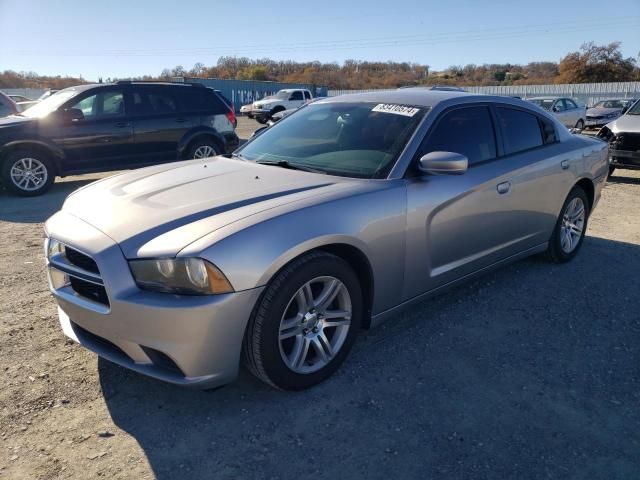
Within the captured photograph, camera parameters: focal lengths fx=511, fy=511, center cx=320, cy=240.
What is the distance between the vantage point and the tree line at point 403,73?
58.3 m

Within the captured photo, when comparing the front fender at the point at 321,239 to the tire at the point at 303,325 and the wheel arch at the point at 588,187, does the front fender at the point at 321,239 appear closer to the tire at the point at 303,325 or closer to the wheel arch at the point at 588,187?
the tire at the point at 303,325

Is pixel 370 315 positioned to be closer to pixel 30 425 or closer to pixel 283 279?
pixel 283 279

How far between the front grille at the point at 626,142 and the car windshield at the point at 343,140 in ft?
26.8

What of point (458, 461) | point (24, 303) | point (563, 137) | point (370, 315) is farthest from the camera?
point (563, 137)

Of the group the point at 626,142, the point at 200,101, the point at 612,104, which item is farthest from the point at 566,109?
the point at 200,101

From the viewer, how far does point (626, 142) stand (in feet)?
32.5

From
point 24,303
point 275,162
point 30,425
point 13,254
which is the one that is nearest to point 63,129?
point 13,254

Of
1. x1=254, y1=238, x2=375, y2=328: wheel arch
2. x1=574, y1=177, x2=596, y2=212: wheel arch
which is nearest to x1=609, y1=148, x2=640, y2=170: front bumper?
x1=574, y1=177, x2=596, y2=212: wheel arch

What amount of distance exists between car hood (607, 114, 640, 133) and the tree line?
167 ft

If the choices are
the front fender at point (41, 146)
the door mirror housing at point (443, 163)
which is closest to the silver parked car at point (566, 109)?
the front fender at point (41, 146)

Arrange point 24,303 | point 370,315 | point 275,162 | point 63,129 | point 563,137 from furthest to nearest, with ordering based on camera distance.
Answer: point 63,129 < point 563,137 < point 24,303 < point 275,162 < point 370,315

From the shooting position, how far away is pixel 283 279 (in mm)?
2619

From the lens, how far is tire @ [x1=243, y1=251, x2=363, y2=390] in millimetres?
2611

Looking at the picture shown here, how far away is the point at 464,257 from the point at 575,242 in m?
2.15
